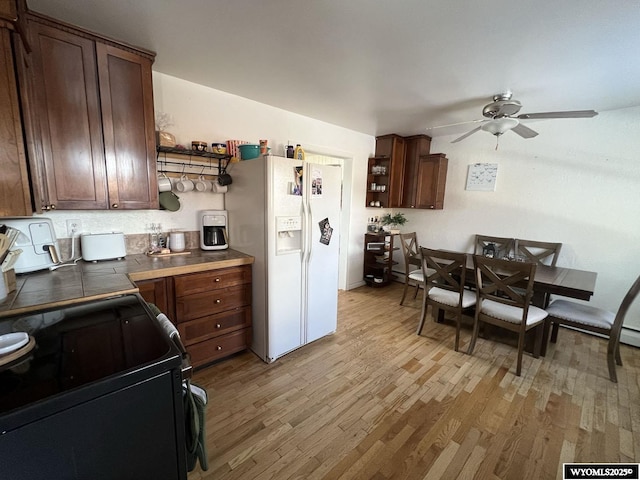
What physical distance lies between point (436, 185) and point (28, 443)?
14.0 ft

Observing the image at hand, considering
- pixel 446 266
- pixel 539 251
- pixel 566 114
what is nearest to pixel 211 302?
pixel 446 266

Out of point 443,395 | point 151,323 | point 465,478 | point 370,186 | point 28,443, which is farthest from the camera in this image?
point 370,186

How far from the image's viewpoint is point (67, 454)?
666mm

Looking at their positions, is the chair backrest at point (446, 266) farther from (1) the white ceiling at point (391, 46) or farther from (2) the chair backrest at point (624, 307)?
(1) the white ceiling at point (391, 46)

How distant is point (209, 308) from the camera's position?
205 centimetres

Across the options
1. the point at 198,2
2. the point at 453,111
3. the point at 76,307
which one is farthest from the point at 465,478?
the point at 453,111

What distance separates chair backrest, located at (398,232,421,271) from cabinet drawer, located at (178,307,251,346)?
204cm

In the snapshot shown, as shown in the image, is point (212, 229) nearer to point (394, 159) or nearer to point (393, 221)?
→ point (394, 159)

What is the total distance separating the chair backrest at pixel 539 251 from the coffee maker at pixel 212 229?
11.4 ft

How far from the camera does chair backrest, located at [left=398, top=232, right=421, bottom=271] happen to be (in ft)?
10.8

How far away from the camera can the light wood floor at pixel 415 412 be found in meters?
1.43

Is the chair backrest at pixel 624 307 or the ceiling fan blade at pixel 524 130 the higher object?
the ceiling fan blade at pixel 524 130

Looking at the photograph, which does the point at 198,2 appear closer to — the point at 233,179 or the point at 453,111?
the point at 233,179

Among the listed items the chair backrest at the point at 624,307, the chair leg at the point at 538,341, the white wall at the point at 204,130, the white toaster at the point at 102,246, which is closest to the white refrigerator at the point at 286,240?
the white wall at the point at 204,130
